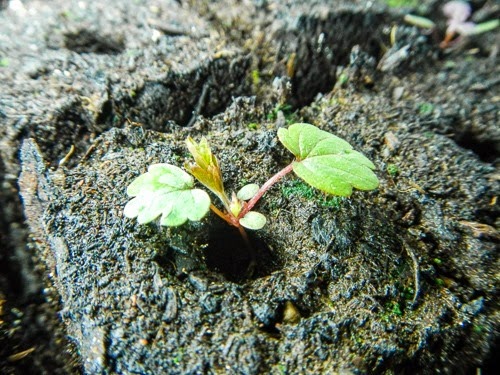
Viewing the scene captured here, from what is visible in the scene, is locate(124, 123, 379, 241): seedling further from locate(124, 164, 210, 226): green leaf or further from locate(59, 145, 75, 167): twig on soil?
locate(59, 145, 75, 167): twig on soil

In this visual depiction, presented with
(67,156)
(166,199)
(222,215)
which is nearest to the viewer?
(166,199)

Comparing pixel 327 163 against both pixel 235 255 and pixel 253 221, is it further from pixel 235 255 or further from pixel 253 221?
pixel 235 255

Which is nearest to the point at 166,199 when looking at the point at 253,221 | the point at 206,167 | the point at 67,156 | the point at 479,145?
the point at 206,167

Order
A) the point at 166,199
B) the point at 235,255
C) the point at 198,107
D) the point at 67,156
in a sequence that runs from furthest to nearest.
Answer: the point at 198,107, the point at 67,156, the point at 235,255, the point at 166,199

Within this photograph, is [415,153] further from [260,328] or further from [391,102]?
[260,328]

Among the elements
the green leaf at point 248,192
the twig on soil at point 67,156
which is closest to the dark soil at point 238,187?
the twig on soil at point 67,156

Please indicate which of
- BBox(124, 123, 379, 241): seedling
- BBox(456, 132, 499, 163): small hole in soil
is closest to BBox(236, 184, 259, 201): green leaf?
BBox(124, 123, 379, 241): seedling

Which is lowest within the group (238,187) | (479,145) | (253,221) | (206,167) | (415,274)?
(415,274)
